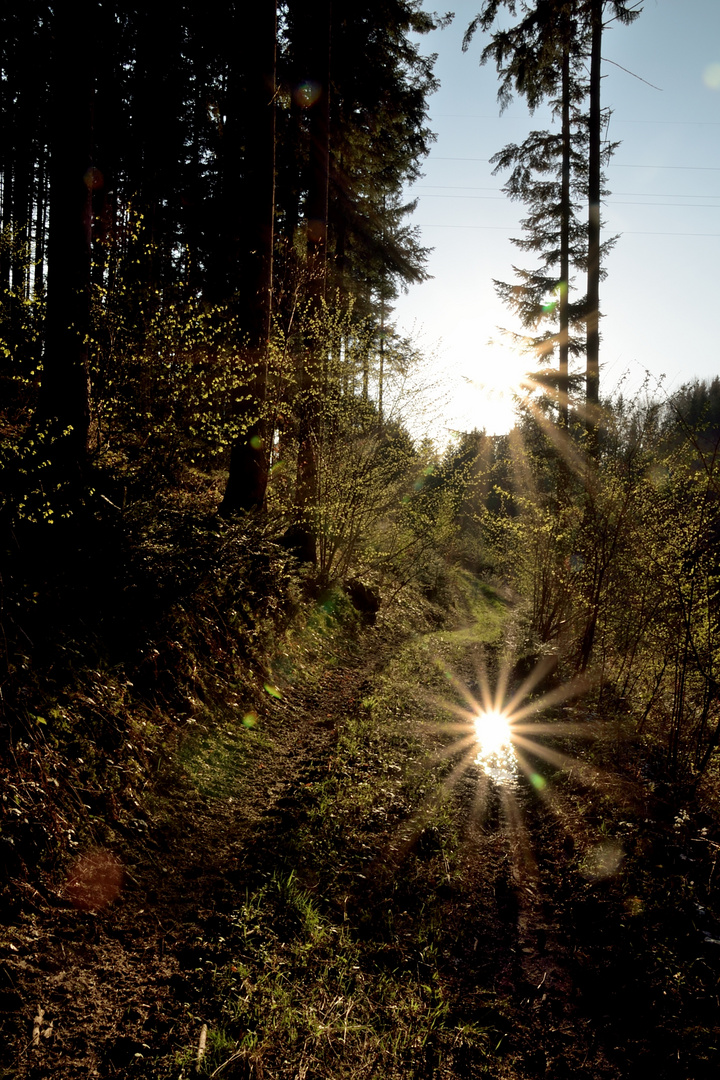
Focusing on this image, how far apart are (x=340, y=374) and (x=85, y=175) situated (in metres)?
4.40

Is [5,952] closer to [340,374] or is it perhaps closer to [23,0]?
[340,374]

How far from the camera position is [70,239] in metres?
5.56

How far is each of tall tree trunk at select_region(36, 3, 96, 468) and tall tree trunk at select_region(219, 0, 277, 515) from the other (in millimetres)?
2514

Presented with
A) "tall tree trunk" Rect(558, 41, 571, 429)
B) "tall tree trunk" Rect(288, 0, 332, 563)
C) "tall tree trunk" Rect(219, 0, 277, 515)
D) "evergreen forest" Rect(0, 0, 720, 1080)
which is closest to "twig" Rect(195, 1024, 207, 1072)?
"evergreen forest" Rect(0, 0, 720, 1080)

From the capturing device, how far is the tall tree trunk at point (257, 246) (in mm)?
7797

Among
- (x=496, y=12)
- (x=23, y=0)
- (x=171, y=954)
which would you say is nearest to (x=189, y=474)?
(x=171, y=954)

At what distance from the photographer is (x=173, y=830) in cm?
370

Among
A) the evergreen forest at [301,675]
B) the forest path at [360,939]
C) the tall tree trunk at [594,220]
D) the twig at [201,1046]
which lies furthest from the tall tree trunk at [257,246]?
the tall tree trunk at [594,220]

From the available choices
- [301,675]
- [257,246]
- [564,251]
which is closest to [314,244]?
[257,246]

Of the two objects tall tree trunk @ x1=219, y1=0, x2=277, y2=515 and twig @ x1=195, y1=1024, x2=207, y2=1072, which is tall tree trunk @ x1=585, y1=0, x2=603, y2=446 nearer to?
tall tree trunk @ x1=219, y1=0, x2=277, y2=515

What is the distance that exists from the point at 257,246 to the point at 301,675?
6184 millimetres

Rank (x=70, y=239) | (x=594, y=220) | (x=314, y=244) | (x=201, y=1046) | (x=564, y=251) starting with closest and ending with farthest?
(x=201, y=1046)
(x=70, y=239)
(x=314, y=244)
(x=594, y=220)
(x=564, y=251)

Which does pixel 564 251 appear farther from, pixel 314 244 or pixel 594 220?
pixel 314 244

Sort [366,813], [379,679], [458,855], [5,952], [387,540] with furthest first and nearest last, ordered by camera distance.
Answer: [387,540] → [379,679] → [366,813] → [458,855] → [5,952]
